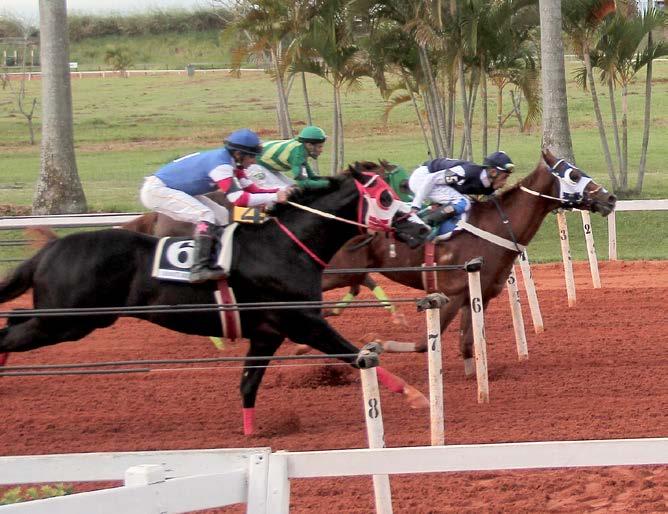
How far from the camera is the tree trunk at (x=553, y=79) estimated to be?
16750mm

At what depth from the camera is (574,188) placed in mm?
9500

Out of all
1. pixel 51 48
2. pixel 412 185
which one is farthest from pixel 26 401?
pixel 51 48

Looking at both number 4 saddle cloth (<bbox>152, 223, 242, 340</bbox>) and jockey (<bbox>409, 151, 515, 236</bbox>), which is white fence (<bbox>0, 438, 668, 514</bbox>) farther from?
jockey (<bbox>409, 151, 515, 236</bbox>)

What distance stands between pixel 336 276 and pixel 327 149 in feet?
82.6

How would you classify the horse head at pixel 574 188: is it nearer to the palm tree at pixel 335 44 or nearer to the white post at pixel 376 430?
the white post at pixel 376 430

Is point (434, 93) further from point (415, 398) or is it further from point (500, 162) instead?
point (415, 398)

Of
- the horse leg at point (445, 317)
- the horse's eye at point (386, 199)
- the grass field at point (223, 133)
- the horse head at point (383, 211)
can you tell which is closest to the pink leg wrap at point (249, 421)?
the horse head at point (383, 211)

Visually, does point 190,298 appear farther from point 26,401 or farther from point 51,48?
point 51,48

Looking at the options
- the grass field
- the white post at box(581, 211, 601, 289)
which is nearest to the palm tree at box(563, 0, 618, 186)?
the grass field

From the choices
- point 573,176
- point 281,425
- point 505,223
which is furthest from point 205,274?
point 573,176

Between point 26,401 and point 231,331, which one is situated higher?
point 231,331

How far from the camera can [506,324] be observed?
11469 millimetres

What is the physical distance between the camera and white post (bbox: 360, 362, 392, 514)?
5277 mm

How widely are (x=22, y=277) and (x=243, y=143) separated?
1847 millimetres
